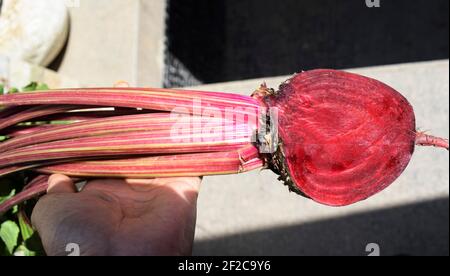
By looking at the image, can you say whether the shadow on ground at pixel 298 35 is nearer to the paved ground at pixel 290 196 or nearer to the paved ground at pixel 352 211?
the paved ground at pixel 290 196

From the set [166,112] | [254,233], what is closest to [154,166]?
[166,112]

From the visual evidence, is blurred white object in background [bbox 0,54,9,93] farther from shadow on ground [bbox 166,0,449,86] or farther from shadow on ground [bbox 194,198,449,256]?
shadow on ground [bbox 194,198,449,256]

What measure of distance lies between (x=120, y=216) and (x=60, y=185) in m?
0.24

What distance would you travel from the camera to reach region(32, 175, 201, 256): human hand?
36.6 inches

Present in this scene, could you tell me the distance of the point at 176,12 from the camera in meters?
2.86

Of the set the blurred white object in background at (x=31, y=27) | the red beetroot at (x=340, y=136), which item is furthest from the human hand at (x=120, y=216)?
the blurred white object in background at (x=31, y=27)

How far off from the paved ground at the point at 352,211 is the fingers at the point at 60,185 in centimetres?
115

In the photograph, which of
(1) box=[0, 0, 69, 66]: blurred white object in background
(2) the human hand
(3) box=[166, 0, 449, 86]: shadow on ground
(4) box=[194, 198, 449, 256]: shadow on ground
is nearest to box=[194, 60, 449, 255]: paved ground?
(4) box=[194, 198, 449, 256]: shadow on ground

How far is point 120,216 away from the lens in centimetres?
105

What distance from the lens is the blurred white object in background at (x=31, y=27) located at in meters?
2.04

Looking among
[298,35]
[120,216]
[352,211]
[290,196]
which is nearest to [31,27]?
[120,216]

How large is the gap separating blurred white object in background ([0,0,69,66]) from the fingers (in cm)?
116

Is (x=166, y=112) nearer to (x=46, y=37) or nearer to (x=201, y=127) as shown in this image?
(x=201, y=127)

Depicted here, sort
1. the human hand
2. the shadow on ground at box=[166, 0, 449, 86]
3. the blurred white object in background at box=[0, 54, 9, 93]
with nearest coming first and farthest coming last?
1. the human hand
2. the blurred white object in background at box=[0, 54, 9, 93]
3. the shadow on ground at box=[166, 0, 449, 86]
